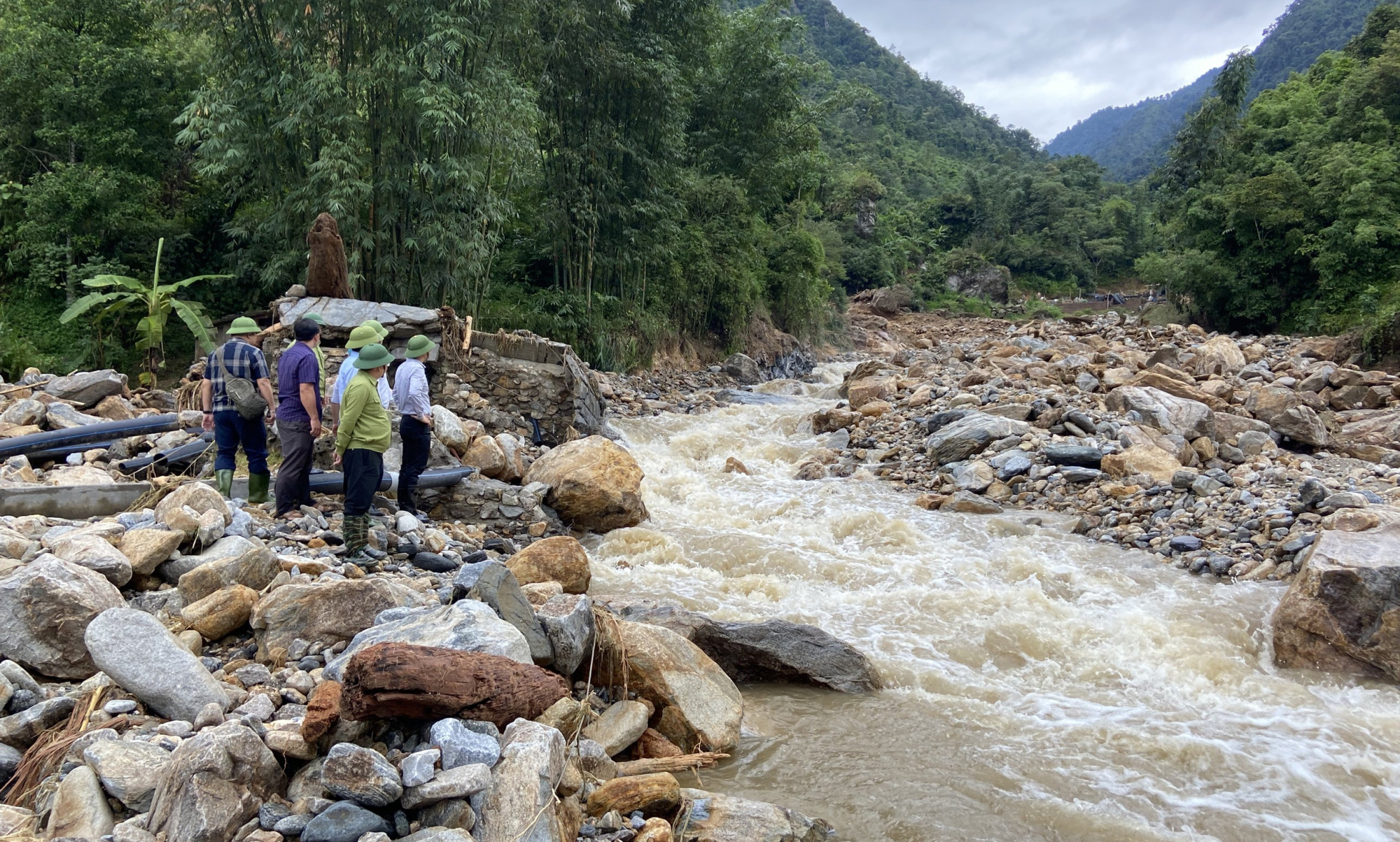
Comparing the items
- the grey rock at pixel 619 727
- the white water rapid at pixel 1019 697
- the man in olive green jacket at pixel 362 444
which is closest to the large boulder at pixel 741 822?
the white water rapid at pixel 1019 697

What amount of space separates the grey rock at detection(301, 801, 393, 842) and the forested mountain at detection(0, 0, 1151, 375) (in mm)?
8976

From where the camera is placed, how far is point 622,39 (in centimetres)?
1520

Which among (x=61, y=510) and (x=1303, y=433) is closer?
(x=61, y=510)

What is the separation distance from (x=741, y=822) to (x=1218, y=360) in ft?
50.5

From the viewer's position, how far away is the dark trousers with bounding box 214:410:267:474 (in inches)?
215

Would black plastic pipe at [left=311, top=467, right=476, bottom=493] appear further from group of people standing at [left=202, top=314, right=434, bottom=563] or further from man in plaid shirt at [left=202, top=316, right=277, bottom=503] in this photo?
man in plaid shirt at [left=202, top=316, right=277, bottom=503]

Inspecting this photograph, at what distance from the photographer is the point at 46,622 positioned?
2.96 m

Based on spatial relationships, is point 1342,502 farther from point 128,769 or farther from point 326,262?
point 326,262

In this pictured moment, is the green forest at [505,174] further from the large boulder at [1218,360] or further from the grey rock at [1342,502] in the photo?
the grey rock at [1342,502]

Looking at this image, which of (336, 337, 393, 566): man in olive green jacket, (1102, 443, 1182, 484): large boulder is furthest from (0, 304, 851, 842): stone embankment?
(1102, 443, 1182, 484): large boulder

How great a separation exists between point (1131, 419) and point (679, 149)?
35.5 feet

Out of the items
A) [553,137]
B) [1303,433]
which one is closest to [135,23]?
[553,137]

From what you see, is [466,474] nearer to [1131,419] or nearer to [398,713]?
[398,713]

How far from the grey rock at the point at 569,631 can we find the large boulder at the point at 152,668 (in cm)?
130
